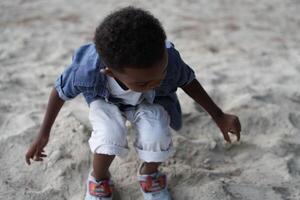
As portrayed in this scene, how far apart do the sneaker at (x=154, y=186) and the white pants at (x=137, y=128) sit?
15 cm

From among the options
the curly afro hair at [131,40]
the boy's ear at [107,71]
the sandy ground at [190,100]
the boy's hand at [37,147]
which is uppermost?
the curly afro hair at [131,40]

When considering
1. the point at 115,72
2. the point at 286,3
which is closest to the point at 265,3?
the point at 286,3

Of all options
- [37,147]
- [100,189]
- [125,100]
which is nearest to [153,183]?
[100,189]

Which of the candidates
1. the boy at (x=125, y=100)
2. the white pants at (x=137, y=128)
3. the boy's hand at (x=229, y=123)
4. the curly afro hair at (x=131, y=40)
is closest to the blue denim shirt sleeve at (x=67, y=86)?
the boy at (x=125, y=100)

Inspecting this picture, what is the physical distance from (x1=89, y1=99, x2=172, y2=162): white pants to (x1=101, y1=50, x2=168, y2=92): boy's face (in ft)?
0.71

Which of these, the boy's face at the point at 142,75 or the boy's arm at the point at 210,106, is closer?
the boy's face at the point at 142,75

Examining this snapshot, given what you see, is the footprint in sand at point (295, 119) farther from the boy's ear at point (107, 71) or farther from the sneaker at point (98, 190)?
the boy's ear at point (107, 71)

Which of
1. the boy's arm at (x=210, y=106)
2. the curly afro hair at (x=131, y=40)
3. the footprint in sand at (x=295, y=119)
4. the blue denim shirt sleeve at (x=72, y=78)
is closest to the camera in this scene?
the curly afro hair at (x=131, y=40)

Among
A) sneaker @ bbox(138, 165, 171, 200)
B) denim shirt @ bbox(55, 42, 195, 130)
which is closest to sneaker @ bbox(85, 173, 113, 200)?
sneaker @ bbox(138, 165, 171, 200)

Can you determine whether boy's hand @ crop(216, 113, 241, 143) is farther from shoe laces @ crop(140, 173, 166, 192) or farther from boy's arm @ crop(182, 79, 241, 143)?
shoe laces @ crop(140, 173, 166, 192)

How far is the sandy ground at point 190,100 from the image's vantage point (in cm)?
195

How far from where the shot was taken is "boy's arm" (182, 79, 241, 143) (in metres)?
1.78

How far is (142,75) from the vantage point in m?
1.47

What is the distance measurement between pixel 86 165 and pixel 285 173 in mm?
820
